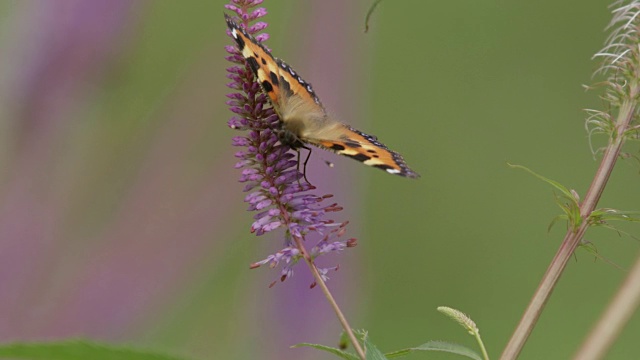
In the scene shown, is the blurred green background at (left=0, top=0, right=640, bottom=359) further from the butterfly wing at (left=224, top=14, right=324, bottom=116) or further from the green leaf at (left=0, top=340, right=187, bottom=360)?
the butterfly wing at (left=224, top=14, right=324, bottom=116)

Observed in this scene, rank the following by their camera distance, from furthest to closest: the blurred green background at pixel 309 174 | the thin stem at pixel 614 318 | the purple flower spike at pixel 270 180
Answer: the blurred green background at pixel 309 174 < the purple flower spike at pixel 270 180 < the thin stem at pixel 614 318

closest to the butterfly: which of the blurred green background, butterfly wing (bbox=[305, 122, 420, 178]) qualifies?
butterfly wing (bbox=[305, 122, 420, 178])

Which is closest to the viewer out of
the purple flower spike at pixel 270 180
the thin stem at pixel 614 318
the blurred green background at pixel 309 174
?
the thin stem at pixel 614 318

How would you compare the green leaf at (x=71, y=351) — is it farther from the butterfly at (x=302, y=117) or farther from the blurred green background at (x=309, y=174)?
the butterfly at (x=302, y=117)

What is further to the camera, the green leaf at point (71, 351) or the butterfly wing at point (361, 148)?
the butterfly wing at point (361, 148)

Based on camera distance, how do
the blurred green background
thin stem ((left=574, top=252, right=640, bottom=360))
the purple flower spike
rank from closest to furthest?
thin stem ((left=574, top=252, right=640, bottom=360))
the purple flower spike
the blurred green background

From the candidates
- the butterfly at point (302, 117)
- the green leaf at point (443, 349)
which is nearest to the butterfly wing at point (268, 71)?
the butterfly at point (302, 117)

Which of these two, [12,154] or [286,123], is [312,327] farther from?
[286,123]

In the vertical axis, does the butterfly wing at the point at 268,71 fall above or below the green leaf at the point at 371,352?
above
